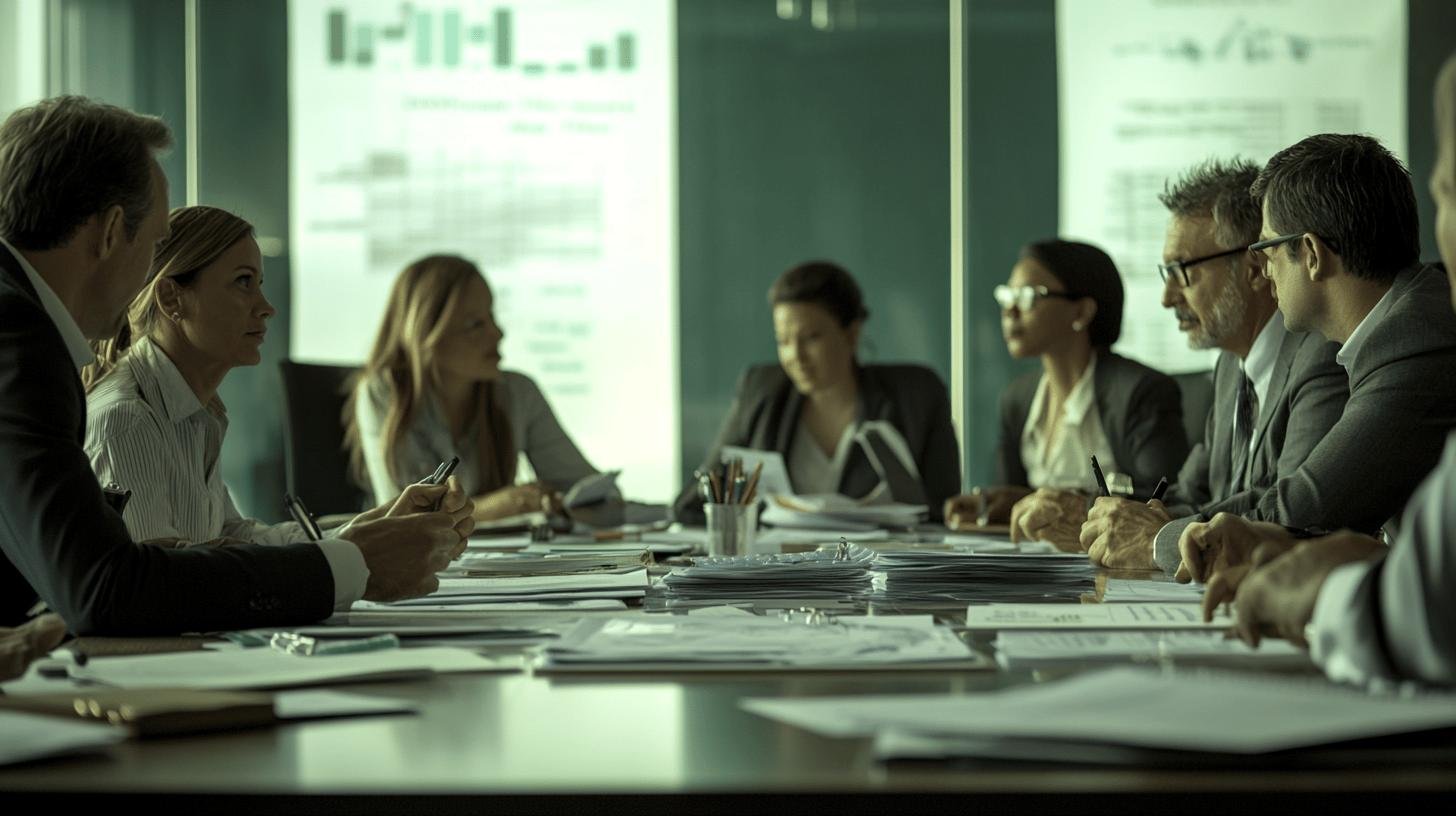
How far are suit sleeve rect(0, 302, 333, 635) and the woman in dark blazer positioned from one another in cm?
287

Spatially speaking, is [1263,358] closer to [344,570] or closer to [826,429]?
[826,429]

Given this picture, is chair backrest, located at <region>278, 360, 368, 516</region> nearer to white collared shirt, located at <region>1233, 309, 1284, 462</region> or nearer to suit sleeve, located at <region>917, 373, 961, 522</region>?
suit sleeve, located at <region>917, 373, 961, 522</region>

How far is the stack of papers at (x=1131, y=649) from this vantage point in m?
1.37

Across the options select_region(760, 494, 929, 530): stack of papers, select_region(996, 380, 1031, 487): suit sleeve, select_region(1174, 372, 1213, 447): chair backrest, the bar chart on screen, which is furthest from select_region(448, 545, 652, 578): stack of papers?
the bar chart on screen

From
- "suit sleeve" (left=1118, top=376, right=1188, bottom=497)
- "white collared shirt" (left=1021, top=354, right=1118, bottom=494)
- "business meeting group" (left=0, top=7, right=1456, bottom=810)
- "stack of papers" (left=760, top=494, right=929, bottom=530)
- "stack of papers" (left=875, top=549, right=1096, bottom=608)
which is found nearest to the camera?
"business meeting group" (left=0, top=7, right=1456, bottom=810)

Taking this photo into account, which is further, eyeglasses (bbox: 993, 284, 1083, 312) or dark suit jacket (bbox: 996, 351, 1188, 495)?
eyeglasses (bbox: 993, 284, 1083, 312)

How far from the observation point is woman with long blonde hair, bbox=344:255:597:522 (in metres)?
4.19

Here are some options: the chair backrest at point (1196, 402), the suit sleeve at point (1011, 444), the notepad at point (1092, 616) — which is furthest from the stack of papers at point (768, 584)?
the suit sleeve at point (1011, 444)

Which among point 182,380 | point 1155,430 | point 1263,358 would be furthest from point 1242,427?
point 182,380

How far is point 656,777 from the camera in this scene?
3.07ft

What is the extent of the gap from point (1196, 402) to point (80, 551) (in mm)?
3376

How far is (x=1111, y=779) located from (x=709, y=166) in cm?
522

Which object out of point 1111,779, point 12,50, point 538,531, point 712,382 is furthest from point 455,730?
point 12,50

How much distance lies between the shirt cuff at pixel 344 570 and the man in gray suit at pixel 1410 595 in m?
1.04
